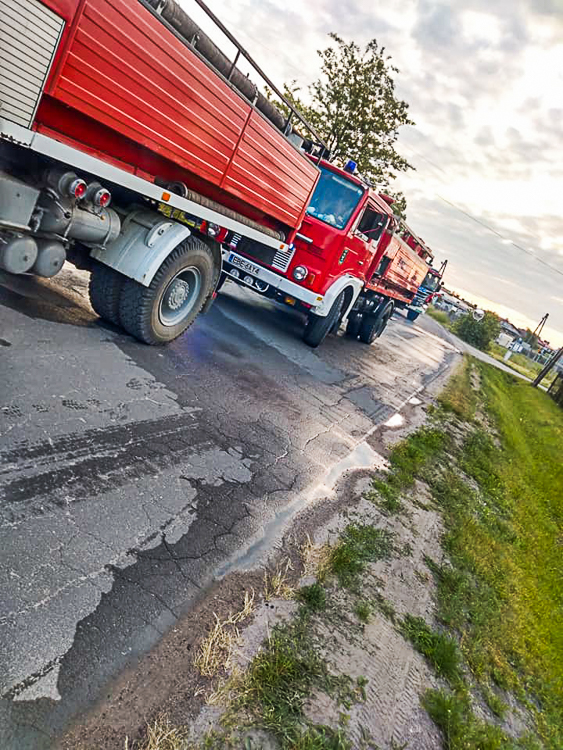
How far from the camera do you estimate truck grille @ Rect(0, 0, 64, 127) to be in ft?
10.2

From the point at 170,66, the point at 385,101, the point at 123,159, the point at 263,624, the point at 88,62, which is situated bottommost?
the point at 263,624

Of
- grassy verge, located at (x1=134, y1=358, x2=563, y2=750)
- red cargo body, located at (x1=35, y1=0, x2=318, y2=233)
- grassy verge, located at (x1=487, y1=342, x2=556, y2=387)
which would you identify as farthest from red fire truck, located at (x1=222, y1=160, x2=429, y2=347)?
grassy verge, located at (x1=487, y1=342, x2=556, y2=387)

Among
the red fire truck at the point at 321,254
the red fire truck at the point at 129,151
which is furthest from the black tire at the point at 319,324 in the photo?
the red fire truck at the point at 129,151

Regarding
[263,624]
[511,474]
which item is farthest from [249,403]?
[511,474]

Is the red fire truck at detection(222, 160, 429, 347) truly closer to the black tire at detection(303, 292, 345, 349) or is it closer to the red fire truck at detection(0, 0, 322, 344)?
the black tire at detection(303, 292, 345, 349)

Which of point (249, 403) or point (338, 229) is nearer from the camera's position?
point (249, 403)

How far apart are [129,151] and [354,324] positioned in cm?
1032

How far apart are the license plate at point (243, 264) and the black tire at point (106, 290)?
11.9ft

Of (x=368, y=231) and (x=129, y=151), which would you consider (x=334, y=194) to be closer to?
(x=368, y=231)

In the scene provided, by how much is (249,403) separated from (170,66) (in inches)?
134

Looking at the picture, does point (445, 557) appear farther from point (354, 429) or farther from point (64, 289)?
point (64, 289)

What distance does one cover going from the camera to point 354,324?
46.3 feet

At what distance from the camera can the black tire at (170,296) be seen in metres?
5.44

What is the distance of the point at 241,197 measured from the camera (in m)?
6.13
